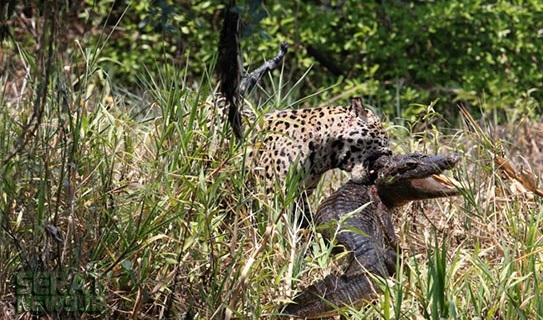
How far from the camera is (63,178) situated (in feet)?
15.5

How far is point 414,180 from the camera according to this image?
554 centimetres

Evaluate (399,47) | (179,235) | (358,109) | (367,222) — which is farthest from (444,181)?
(399,47)

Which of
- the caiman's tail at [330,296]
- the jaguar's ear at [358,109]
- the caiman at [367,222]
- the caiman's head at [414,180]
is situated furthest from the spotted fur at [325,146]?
the caiman's tail at [330,296]

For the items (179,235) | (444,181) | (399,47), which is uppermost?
(179,235)

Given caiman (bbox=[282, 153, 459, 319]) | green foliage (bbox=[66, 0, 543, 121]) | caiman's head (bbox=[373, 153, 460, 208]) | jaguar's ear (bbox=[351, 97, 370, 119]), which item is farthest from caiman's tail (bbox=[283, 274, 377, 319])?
green foliage (bbox=[66, 0, 543, 121])

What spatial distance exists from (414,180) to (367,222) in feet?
1.09

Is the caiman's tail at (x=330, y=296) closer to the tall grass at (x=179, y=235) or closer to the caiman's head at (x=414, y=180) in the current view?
the tall grass at (x=179, y=235)

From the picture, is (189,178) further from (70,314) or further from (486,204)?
(486,204)

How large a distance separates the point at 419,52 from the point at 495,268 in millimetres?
5435

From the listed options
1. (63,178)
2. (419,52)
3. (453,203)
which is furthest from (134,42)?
(63,178)

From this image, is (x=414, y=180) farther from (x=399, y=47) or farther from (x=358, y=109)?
(x=399, y=47)

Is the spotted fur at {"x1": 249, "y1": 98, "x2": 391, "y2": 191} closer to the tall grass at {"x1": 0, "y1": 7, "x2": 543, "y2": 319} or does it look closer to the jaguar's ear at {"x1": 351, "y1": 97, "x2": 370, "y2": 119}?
the jaguar's ear at {"x1": 351, "y1": 97, "x2": 370, "y2": 119}

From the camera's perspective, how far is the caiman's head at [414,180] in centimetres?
547

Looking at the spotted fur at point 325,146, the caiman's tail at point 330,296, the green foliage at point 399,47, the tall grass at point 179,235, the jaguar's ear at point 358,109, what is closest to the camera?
the tall grass at point 179,235
